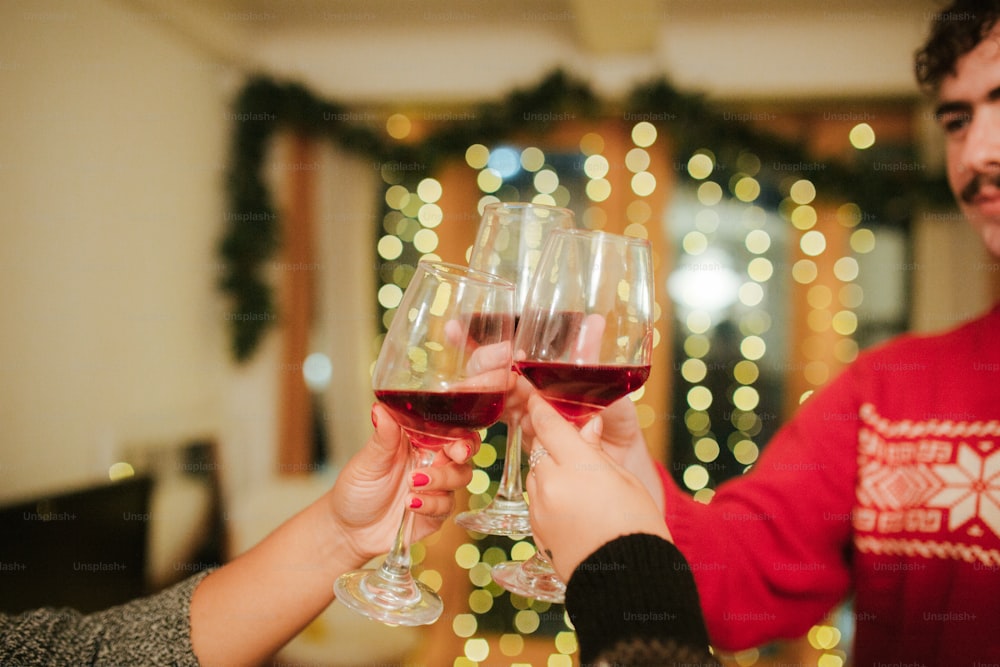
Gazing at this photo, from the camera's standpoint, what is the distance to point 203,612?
3.35ft

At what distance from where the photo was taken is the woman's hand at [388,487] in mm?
918

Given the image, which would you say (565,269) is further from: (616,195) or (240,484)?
(240,484)

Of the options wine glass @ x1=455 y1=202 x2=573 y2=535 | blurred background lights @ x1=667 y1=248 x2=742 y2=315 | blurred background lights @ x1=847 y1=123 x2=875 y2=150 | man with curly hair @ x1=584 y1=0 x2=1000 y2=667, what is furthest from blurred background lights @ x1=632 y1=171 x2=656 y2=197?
wine glass @ x1=455 y1=202 x2=573 y2=535

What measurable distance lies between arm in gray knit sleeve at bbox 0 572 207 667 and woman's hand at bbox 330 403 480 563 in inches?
10.1

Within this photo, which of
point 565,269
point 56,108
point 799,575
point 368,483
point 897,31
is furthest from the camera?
point 897,31

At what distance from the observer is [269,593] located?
1018mm

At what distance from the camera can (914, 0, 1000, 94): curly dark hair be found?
46.5 inches

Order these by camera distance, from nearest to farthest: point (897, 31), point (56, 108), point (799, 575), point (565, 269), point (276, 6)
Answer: point (565, 269) < point (799, 575) < point (56, 108) < point (897, 31) < point (276, 6)

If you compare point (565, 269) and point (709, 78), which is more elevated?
point (709, 78)

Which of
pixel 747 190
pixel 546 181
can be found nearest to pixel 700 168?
pixel 747 190

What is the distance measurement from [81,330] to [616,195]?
8.68 ft

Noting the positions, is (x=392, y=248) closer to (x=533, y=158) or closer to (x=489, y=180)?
(x=489, y=180)

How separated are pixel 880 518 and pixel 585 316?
2.63 feet

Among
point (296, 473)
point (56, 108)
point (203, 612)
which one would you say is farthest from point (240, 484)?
point (203, 612)
